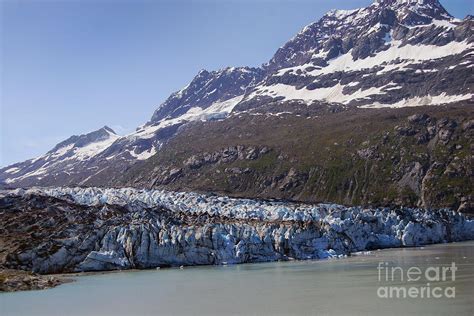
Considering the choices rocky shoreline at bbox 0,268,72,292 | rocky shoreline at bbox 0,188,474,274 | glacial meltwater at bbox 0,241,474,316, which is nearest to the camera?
glacial meltwater at bbox 0,241,474,316

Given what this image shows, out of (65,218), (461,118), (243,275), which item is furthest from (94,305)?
(461,118)

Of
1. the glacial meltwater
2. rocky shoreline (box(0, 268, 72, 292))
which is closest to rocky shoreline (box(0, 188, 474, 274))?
the glacial meltwater

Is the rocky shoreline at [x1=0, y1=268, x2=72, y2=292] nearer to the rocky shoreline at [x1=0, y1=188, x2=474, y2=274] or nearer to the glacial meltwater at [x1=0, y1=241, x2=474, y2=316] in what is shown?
the glacial meltwater at [x1=0, y1=241, x2=474, y2=316]

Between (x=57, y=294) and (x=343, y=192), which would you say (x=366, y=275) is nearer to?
(x=57, y=294)

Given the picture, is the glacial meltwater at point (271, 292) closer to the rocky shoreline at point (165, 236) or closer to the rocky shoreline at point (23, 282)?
the rocky shoreline at point (23, 282)

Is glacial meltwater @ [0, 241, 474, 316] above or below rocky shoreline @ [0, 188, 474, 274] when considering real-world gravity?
below

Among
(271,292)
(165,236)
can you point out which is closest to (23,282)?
(165,236)

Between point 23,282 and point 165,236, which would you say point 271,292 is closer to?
point 23,282
